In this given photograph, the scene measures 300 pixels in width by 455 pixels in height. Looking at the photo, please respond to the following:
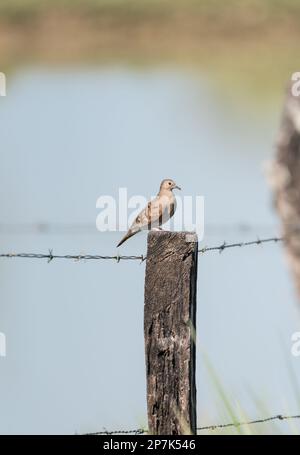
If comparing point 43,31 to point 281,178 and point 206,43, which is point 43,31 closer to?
point 206,43

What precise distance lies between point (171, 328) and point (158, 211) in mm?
1956

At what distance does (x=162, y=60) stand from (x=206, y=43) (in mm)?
2033

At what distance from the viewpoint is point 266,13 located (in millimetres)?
50344

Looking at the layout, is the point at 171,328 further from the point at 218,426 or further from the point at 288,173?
the point at 288,173

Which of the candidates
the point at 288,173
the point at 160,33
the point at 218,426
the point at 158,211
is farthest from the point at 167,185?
the point at 160,33

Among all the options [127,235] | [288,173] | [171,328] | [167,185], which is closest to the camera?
[171,328]

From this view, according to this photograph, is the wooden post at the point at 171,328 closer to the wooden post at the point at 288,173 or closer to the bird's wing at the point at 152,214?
the bird's wing at the point at 152,214

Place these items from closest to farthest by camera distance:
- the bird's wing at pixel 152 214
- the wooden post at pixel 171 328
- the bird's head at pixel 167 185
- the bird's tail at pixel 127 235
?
the wooden post at pixel 171 328 < the bird's wing at pixel 152 214 < the bird's head at pixel 167 185 < the bird's tail at pixel 127 235

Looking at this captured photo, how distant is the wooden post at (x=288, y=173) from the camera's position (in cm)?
1805

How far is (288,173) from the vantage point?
18.6m

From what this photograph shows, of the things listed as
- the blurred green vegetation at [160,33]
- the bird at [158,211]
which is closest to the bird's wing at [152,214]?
the bird at [158,211]

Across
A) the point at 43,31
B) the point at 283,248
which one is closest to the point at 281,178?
the point at 283,248

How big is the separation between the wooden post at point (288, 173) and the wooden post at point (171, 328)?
36.1 feet

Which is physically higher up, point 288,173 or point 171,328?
point 288,173
